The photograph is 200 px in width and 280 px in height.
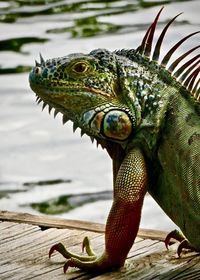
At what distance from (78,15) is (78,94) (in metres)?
9.53

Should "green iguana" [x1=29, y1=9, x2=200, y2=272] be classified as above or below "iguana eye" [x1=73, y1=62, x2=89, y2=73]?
below

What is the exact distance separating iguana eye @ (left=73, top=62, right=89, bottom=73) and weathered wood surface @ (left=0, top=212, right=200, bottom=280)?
2.55 ft

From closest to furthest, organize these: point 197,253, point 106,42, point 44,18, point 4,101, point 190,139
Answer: point 190,139 < point 197,253 < point 4,101 < point 106,42 < point 44,18

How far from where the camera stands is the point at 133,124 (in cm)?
439

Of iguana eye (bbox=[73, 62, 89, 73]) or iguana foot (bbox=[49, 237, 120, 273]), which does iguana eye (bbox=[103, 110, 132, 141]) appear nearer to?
iguana eye (bbox=[73, 62, 89, 73])

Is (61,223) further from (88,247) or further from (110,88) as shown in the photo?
(110,88)

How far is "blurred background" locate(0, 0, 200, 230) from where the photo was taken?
25.6 ft

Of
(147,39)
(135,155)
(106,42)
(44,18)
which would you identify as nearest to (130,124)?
(135,155)

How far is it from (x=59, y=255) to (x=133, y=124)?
0.73 m

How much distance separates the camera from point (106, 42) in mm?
12023

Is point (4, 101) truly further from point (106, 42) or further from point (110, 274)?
point (110, 274)

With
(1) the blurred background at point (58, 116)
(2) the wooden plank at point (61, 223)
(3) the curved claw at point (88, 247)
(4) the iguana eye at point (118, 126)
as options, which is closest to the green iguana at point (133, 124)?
(4) the iguana eye at point (118, 126)

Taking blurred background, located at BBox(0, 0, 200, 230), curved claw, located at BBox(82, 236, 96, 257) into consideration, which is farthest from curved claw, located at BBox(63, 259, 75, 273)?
blurred background, located at BBox(0, 0, 200, 230)

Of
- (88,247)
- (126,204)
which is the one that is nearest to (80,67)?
(126,204)
